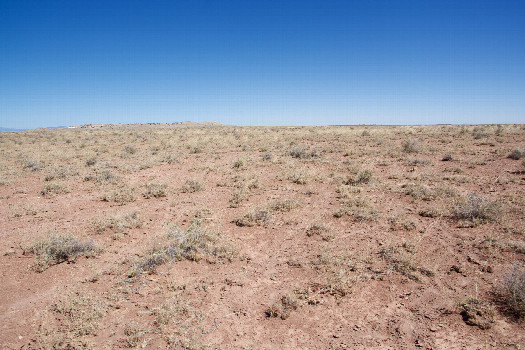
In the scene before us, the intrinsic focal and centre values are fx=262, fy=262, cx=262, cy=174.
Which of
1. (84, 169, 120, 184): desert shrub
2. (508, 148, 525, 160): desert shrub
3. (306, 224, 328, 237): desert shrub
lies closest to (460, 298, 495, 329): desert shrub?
(306, 224, 328, 237): desert shrub

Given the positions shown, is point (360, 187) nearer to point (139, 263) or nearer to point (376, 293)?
point (376, 293)

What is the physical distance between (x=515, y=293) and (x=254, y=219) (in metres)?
5.21

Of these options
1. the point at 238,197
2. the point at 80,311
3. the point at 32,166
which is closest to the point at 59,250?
the point at 80,311

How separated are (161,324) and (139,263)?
70.4 inches

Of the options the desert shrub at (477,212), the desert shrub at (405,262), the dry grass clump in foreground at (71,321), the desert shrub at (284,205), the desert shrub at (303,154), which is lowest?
the dry grass clump in foreground at (71,321)

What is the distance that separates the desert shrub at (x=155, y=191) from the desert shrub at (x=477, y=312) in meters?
8.64

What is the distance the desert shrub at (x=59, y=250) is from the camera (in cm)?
543

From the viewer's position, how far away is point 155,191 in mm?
9445

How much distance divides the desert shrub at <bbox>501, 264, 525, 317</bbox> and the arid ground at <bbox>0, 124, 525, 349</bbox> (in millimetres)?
21

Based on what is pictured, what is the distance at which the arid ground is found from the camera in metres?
3.69

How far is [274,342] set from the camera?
3592mm

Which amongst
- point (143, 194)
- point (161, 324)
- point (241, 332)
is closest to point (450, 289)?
point (241, 332)

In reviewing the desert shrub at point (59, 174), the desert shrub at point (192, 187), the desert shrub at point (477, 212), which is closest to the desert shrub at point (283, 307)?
the desert shrub at point (477, 212)

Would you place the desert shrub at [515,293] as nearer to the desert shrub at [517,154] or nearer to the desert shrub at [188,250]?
the desert shrub at [188,250]
